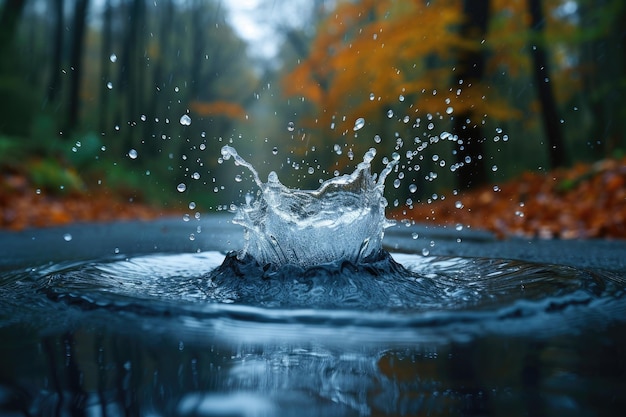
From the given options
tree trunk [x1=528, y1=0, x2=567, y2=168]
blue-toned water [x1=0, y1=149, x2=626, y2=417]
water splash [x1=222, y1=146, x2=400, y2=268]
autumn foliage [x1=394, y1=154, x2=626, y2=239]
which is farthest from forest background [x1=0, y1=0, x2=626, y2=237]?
blue-toned water [x1=0, y1=149, x2=626, y2=417]

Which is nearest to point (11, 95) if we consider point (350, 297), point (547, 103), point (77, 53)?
point (77, 53)

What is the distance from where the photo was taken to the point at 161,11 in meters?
23.9

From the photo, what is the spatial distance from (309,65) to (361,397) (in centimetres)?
1547

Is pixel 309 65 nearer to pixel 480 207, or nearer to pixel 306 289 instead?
pixel 480 207

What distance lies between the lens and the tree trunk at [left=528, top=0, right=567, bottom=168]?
36.3 feet

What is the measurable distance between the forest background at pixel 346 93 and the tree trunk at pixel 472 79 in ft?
0.11

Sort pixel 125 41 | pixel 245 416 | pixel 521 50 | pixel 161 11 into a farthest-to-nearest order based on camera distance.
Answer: pixel 161 11 < pixel 125 41 < pixel 521 50 < pixel 245 416

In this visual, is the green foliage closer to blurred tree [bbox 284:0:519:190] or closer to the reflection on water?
blurred tree [bbox 284:0:519:190]

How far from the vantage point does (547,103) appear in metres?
11.1

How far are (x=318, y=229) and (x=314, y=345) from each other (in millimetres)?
1134

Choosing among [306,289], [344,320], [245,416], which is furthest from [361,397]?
[306,289]

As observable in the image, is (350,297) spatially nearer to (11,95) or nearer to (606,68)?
(11,95)

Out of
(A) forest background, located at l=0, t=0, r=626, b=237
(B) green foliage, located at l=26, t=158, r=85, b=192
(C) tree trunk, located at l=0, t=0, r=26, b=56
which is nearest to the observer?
(B) green foliage, located at l=26, t=158, r=85, b=192

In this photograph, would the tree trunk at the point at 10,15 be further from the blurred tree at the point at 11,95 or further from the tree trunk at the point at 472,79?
the tree trunk at the point at 472,79
